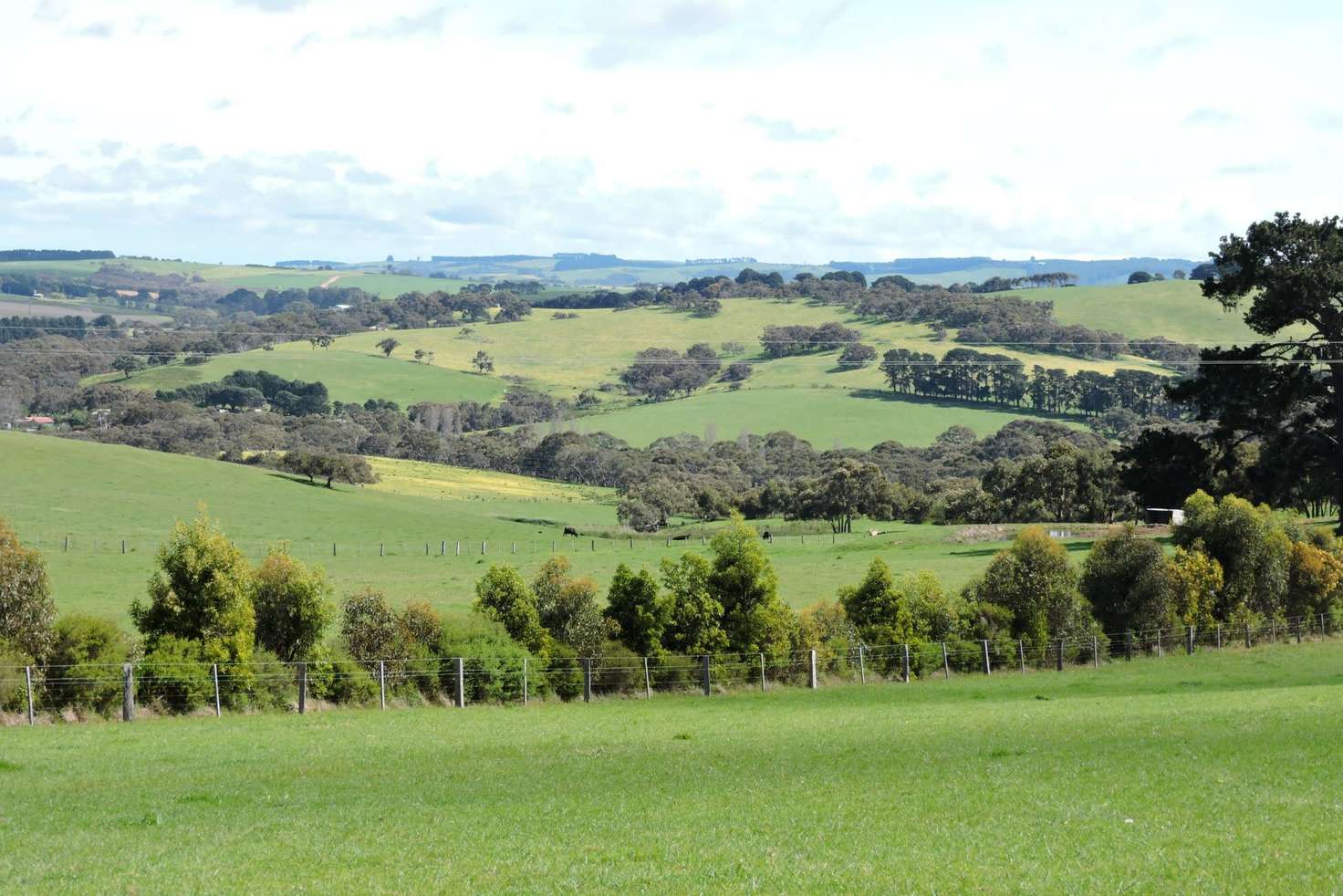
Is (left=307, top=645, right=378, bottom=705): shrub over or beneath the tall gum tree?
beneath

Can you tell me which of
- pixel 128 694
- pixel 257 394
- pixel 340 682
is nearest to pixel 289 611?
pixel 340 682

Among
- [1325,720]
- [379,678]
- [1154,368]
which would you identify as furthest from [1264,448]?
[1154,368]

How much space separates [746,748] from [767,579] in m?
19.7

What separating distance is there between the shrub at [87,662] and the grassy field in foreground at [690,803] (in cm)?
213

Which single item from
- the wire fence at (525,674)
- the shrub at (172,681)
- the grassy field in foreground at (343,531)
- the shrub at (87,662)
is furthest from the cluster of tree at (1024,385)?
the shrub at (87,662)

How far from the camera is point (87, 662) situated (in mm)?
31094

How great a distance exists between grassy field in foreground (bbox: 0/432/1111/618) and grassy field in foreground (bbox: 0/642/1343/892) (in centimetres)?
2898

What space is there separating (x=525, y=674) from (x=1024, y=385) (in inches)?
6266

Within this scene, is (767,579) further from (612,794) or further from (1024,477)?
(1024,477)

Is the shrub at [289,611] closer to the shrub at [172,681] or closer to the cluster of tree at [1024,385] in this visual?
the shrub at [172,681]

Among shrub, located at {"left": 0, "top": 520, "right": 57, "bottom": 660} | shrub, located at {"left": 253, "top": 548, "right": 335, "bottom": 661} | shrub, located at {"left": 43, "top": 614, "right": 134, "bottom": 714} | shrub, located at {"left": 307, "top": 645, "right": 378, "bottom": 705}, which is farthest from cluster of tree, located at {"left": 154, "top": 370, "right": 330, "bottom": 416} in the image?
shrub, located at {"left": 307, "top": 645, "right": 378, "bottom": 705}

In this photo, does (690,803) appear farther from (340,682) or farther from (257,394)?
(257,394)

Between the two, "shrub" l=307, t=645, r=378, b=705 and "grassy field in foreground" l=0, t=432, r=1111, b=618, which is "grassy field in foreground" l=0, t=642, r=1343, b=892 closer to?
"shrub" l=307, t=645, r=378, b=705

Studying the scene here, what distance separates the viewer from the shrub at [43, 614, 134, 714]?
29.7 meters
